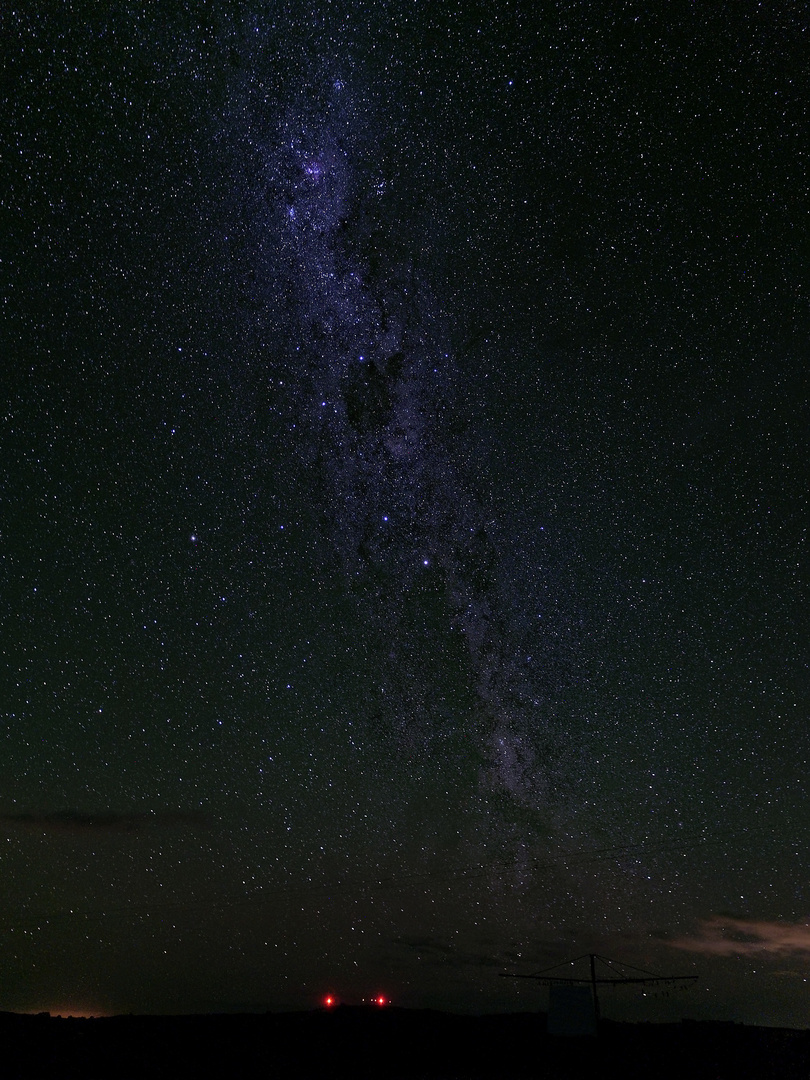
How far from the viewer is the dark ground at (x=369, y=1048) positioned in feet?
69.1

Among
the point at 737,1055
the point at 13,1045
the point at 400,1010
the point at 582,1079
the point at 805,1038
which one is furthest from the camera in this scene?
the point at 400,1010

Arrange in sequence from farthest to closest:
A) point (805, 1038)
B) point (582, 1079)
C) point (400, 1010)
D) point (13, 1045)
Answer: point (400, 1010)
point (805, 1038)
point (582, 1079)
point (13, 1045)

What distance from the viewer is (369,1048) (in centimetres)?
2525

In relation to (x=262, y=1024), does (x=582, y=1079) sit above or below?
below

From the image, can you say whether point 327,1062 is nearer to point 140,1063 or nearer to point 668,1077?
point 140,1063

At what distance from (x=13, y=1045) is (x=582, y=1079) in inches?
536

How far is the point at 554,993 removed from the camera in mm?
26797

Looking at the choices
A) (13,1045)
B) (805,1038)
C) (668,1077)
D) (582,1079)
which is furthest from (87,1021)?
(805,1038)

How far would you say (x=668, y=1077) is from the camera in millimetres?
22281

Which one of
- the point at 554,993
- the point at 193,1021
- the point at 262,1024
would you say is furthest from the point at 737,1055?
the point at 193,1021

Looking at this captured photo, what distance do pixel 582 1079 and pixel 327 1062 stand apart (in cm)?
657

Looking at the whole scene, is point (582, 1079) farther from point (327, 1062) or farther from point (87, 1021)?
point (87, 1021)

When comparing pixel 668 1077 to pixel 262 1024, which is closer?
pixel 668 1077

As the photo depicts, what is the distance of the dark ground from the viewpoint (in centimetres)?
2106
